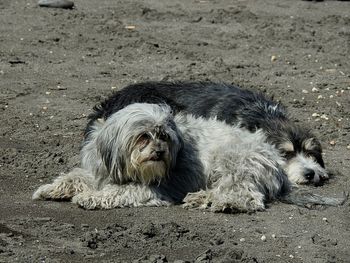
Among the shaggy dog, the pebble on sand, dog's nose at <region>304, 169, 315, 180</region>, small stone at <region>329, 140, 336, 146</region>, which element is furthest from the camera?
the pebble on sand

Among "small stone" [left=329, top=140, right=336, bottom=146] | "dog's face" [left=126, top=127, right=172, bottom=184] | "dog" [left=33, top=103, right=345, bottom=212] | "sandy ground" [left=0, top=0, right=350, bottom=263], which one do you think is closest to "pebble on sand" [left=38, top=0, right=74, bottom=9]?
"sandy ground" [left=0, top=0, right=350, bottom=263]

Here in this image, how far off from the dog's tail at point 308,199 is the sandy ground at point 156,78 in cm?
11

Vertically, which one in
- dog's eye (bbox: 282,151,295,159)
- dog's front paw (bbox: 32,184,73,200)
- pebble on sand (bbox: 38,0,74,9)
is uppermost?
pebble on sand (bbox: 38,0,74,9)

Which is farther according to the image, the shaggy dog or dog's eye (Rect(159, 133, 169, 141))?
the shaggy dog

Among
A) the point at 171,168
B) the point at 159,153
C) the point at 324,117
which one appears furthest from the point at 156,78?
the point at 159,153

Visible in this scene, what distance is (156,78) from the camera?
11695 millimetres

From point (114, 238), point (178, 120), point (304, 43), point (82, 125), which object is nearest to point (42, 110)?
point (82, 125)

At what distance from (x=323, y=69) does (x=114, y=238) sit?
625 cm

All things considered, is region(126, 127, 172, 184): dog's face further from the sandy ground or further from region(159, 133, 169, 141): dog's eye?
the sandy ground

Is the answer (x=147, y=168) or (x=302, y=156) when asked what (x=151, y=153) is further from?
(x=302, y=156)

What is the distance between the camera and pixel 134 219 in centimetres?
746

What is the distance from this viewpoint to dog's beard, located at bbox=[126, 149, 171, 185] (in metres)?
7.45

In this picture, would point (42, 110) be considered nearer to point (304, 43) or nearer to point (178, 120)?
point (178, 120)

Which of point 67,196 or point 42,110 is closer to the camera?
point 67,196
